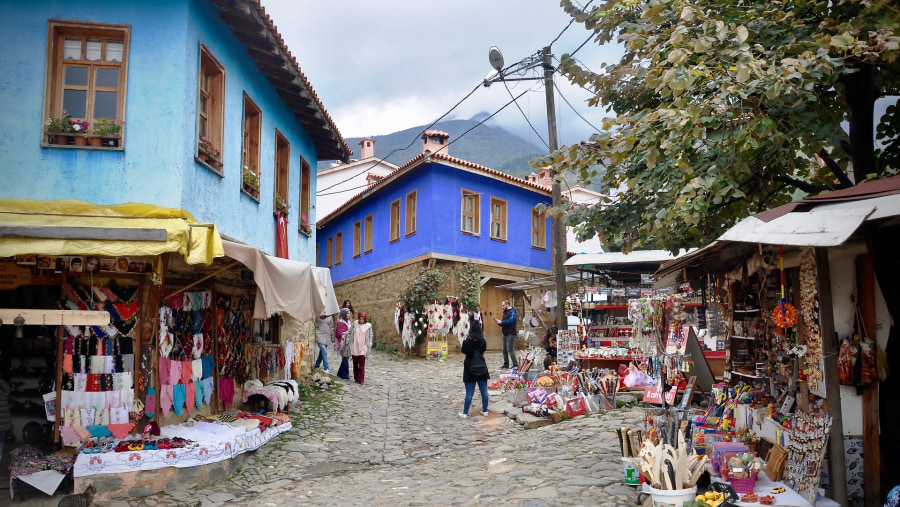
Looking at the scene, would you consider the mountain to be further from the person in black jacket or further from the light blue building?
the light blue building

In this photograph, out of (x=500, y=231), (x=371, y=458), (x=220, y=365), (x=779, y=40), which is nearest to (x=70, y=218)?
(x=220, y=365)

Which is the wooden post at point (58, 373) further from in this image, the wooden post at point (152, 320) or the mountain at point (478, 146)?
the mountain at point (478, 146)

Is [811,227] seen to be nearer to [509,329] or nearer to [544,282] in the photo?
[509,329]

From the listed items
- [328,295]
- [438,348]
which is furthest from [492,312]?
[328,295]

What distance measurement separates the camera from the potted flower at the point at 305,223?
1434cm

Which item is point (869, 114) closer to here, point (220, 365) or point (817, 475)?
point (817, 475)

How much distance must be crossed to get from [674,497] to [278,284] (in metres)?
5.44

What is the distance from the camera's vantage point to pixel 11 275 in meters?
7.16

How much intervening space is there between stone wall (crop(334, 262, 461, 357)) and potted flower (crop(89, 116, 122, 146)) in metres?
12.6

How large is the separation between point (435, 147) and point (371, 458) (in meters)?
17.6

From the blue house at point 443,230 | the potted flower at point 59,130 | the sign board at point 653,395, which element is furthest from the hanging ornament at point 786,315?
the blue house at point 443,230

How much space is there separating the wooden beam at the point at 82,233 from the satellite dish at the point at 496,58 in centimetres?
981

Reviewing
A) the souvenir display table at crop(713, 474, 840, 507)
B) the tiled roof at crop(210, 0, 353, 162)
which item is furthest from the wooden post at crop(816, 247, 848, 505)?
the tiled roof at crop(210, 0, 353, 162)

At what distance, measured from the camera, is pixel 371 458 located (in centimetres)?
875
